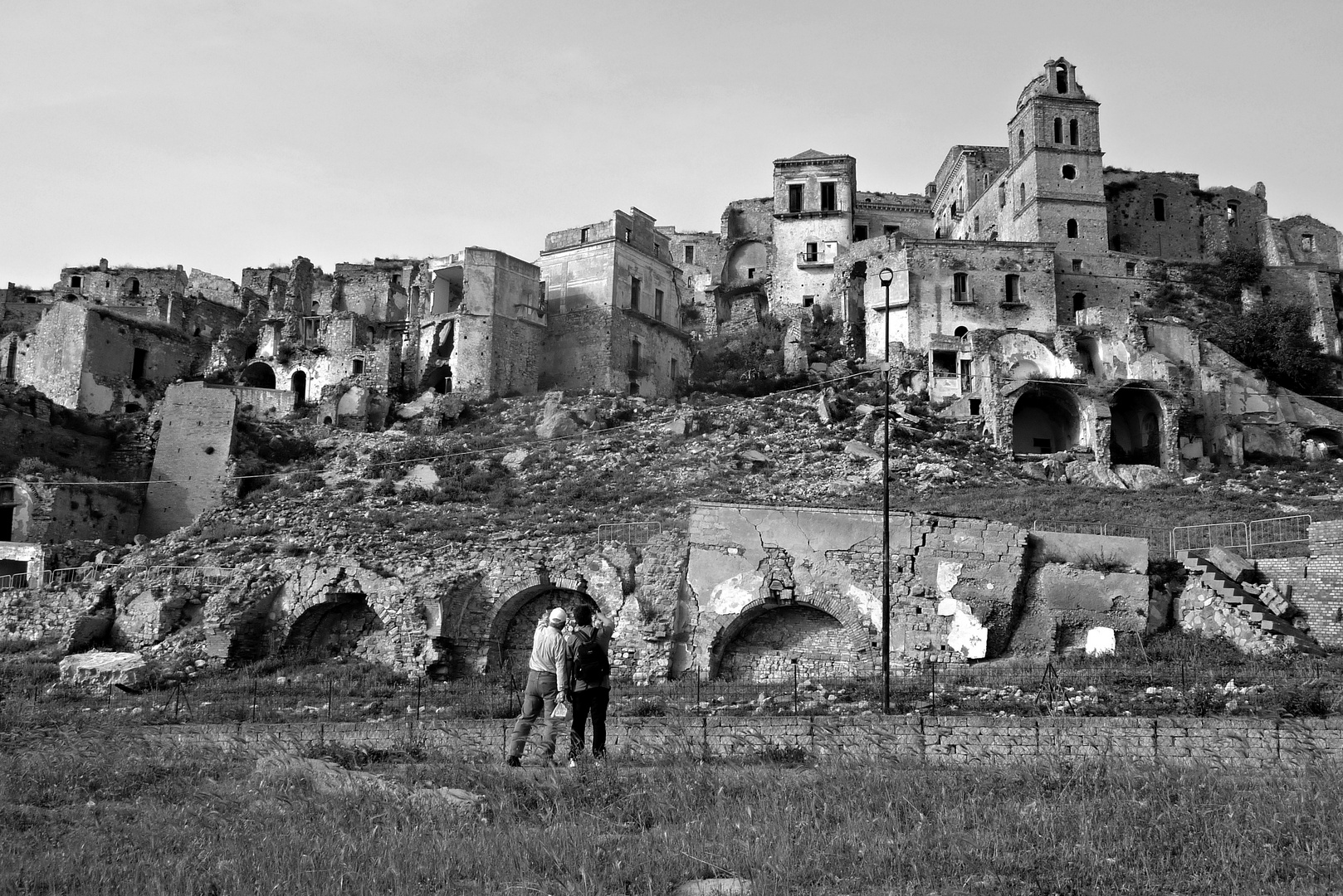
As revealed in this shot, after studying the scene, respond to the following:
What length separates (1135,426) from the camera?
138ft

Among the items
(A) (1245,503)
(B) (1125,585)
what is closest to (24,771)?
(B) (1125,585)

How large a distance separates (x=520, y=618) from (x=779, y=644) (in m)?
5.61

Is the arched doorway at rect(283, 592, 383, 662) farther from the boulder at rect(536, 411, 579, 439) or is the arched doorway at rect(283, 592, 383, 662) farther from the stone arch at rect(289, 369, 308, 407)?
the stone arch at rect(289, 369, 308, 407)

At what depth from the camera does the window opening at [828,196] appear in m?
60.3

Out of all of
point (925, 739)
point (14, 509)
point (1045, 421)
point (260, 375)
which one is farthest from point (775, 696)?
Answer: point (260, 375)

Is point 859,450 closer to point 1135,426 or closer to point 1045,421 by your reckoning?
point 1045,421

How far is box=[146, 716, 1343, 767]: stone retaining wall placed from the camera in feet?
44.7

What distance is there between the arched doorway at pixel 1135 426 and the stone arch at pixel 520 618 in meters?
22.0

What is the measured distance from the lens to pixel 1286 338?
48219 millimetres

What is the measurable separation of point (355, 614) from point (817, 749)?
1502cm

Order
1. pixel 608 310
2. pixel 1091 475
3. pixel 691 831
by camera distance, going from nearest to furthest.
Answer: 1. pixel 691 831
2. pixel 1091 475
3. pixel 608 310

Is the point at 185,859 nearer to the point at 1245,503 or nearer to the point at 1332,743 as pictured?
the point at 1332,743

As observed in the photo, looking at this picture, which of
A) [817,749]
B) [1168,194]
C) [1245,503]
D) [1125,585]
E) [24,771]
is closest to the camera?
[24,771]

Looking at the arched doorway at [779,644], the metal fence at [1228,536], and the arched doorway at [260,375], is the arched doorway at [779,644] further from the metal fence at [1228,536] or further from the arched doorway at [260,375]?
the arched doorway at [260,375]
